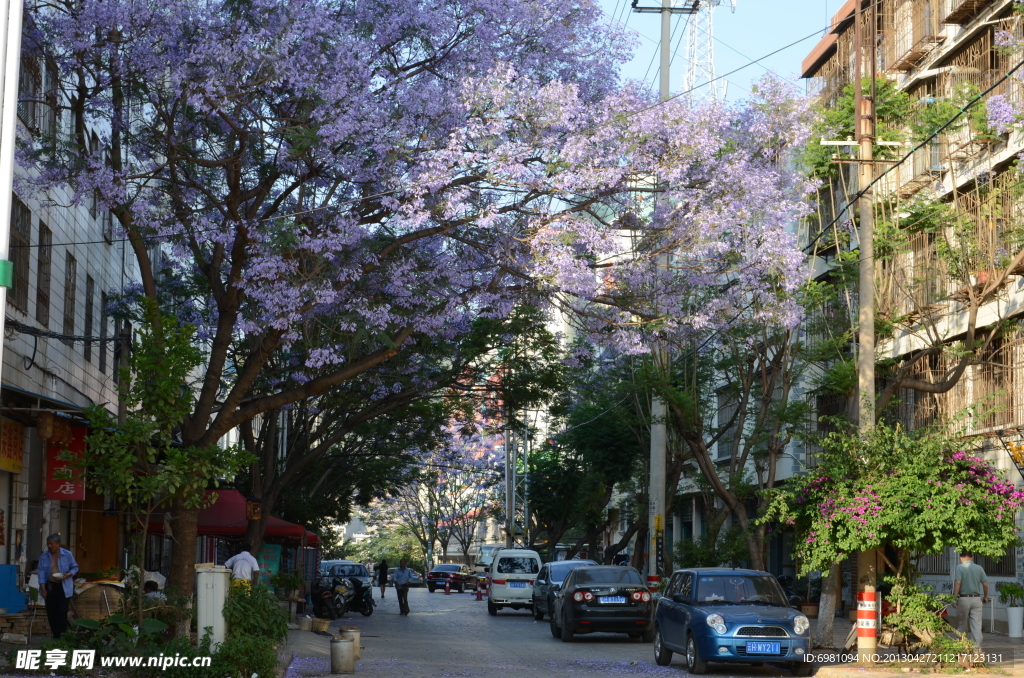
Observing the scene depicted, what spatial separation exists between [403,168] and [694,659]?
25.2ft

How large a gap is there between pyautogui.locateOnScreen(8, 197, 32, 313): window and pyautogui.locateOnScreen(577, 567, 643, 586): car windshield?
1112 centimetres

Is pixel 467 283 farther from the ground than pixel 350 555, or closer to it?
farther from the ground

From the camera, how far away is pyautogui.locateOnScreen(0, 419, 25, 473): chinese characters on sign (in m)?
19.3

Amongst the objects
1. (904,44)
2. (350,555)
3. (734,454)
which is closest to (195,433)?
(734,454)

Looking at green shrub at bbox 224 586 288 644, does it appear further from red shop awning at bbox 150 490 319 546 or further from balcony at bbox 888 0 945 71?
balcony at bbox 888 0 945 71

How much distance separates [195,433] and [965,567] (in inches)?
449

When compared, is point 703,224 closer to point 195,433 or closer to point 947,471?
point 947,471

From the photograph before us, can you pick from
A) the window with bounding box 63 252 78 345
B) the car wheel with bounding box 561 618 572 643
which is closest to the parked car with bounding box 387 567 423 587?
the car wheel with bounding box 561 618 572 643

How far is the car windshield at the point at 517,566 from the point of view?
3638 cm

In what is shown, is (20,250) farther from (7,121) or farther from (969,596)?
(969,596)

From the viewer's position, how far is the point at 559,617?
24.3m

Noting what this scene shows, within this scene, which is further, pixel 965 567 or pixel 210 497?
pixel 965 567

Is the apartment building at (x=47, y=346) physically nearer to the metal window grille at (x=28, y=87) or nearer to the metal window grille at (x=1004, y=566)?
the metal window grille at (x=28, y=87)

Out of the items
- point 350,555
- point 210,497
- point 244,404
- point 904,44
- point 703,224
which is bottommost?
point 350,555
